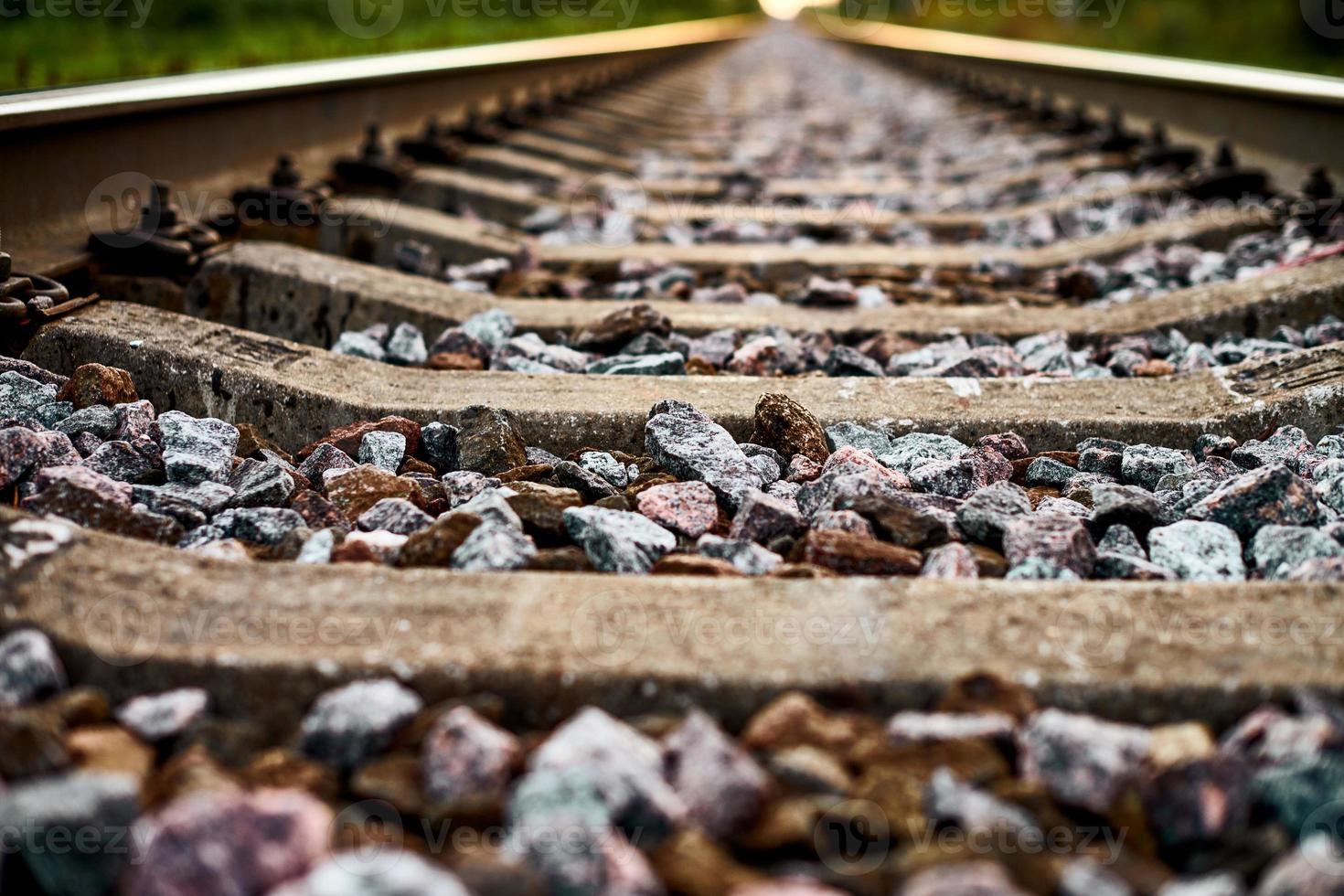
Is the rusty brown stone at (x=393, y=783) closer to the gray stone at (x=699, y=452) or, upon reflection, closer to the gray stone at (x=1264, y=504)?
the gray stone at (x=699, y=452)

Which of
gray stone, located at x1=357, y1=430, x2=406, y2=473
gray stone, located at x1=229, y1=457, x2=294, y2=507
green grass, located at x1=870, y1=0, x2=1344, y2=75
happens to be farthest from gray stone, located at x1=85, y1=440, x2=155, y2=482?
green grass, located at x1=870, y1=0, x2=1344, y2=75

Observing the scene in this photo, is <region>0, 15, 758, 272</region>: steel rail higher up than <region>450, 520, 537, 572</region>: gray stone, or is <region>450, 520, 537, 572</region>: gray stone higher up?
<region>0, 15, 758, 272</region>: steel rail

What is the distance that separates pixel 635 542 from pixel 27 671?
0.85m

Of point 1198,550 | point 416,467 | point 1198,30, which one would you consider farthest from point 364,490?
point 1198,30

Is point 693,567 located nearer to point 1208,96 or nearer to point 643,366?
point 643,366

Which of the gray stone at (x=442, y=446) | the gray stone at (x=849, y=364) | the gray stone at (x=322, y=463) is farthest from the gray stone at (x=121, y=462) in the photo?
the gray stone at (x=849, y=364)

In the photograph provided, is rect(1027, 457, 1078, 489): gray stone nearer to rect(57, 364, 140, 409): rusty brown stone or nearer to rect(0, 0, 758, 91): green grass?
rect(57, 364, 140, 409): rusty brown stone

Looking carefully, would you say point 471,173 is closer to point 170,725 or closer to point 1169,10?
point 170,725

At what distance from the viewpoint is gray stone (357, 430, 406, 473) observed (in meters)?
2.17

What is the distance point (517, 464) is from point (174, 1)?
4371 millimetres

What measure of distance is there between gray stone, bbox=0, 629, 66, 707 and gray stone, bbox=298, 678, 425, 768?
30 centimetres

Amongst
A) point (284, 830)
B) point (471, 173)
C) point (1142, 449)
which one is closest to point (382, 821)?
point (284, 830)

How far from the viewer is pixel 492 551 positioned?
66.7 inches

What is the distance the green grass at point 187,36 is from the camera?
150 inches
